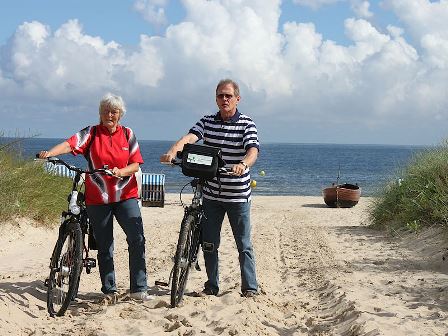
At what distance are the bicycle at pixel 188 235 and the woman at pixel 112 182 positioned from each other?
464mm

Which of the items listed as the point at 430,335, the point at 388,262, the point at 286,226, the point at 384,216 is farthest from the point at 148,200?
the point at 430,335

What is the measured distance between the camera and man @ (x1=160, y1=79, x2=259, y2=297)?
225 inches

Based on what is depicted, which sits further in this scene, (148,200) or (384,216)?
(148,200)

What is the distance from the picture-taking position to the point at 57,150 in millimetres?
5562

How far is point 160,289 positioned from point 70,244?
1.36m

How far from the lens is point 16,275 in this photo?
7.41 meters

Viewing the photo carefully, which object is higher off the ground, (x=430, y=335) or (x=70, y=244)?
(x=70, y=244)

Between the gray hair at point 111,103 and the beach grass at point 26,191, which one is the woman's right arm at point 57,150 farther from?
the beach grass at point 26,191

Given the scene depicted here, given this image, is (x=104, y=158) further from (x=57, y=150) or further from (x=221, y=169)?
(x=221, y=169)

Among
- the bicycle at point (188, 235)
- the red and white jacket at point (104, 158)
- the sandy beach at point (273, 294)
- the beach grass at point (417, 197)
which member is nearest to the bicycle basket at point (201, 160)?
the bicycle at point (188, 235)

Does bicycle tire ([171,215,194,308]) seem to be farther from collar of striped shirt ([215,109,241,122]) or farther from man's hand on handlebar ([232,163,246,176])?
collar of striped shirt ([215,109,241,122])

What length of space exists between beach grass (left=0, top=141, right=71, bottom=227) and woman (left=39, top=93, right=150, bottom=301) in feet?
17.7

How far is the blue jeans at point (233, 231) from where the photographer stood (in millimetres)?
5898

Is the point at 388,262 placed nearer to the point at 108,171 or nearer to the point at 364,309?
the point at 364,309
